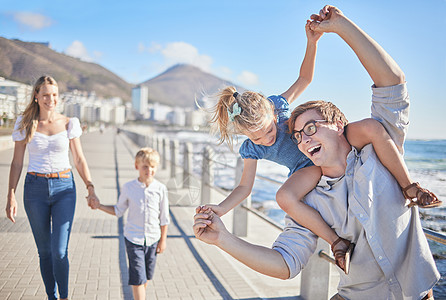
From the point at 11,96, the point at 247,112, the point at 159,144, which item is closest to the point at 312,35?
the point at 247,112

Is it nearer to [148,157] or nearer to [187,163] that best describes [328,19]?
[148,157]

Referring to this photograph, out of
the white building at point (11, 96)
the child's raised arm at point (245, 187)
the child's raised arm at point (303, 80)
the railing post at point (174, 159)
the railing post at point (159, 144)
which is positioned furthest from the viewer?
the railing post at point (159, 144)

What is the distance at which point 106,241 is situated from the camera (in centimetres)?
539

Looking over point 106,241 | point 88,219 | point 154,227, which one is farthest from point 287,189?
point 88,219

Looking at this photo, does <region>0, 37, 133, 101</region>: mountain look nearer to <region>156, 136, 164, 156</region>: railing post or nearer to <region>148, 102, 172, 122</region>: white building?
<region>156, 136, 164, 156</region>: railing post

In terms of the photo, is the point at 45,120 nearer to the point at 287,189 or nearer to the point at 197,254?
the point at 287,189

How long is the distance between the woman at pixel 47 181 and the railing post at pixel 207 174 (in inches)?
166

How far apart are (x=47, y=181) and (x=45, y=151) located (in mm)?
248

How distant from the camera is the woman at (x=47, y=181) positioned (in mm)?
3139

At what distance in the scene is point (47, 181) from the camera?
3150mm

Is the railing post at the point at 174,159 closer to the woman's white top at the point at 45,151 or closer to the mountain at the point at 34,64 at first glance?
the mountain at the point at 34,64

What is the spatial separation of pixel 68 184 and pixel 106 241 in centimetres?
239

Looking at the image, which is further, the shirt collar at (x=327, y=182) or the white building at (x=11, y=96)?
the white building at (x=11, y=96)

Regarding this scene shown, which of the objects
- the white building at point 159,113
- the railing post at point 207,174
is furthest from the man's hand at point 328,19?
the white building at point 159,113
